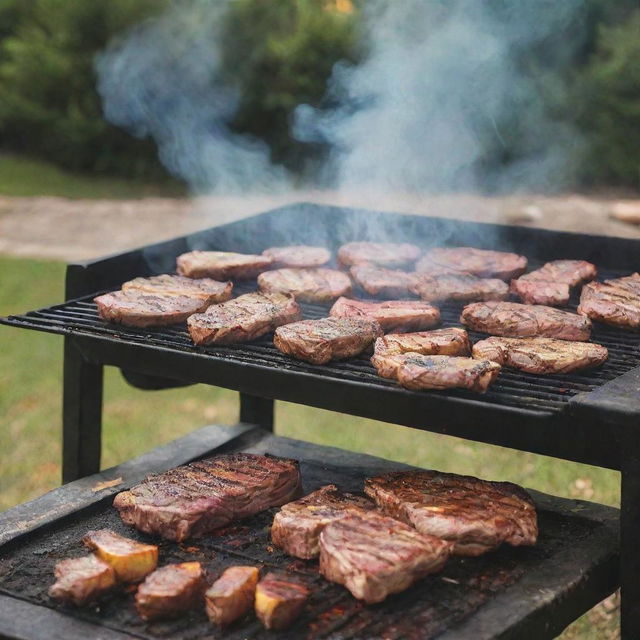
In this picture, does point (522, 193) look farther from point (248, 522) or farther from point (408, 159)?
point (248, 522)

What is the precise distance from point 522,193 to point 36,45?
7.67 m

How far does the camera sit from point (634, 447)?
2.64m

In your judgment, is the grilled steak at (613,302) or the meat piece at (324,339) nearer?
the meat piece at (324,339)

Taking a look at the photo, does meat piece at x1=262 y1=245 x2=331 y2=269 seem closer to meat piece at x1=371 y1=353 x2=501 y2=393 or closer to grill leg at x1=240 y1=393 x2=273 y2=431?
grill leg at x1=240 y1=393 x2=273 y2=431

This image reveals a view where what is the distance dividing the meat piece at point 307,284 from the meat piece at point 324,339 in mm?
595

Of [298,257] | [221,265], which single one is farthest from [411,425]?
[298,257]

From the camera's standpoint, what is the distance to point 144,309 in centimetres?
350

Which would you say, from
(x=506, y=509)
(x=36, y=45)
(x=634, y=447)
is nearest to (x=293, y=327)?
(x=506, y=509)

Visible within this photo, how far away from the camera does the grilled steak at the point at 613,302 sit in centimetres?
355

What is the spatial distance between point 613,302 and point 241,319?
1.35 metres

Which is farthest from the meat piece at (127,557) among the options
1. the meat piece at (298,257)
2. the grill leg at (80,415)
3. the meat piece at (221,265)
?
the meat piece at (298,257)

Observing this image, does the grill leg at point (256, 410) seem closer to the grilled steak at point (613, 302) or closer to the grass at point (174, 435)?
the grass at point (174, 435)

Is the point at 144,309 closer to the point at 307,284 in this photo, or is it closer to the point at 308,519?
the point at 307,284

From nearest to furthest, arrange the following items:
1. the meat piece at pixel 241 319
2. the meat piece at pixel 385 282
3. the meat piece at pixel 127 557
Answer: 1. the meat piece at pixel 127 557
2. the meat piece at pixel 241 319
3. the meat piece at pixel 385 282
